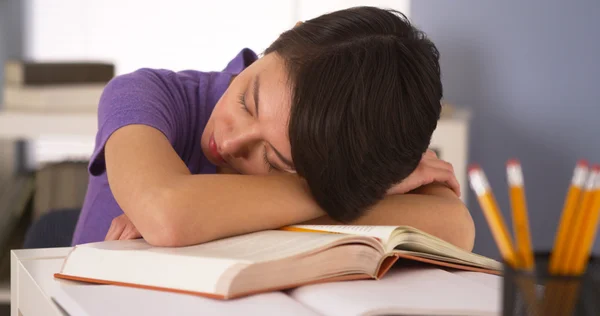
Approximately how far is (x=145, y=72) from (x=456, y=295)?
0.65 metres

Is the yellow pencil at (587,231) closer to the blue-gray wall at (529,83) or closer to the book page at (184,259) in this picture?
the book page at (184,259)

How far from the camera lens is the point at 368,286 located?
60 cm

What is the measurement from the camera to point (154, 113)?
3.19ft

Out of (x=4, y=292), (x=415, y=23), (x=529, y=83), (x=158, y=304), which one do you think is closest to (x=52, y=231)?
(x=158, y=304)

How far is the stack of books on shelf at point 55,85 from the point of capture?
1.99m

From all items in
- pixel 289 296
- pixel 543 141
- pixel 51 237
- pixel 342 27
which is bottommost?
pixel 543 141

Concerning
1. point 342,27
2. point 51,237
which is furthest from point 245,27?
point 342,27

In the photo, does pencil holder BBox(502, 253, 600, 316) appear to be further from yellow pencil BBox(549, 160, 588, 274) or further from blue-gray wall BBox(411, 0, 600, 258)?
blue-gray wall BBox(411, 0, 600, 258)

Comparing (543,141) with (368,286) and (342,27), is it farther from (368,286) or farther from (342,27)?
(368,286)

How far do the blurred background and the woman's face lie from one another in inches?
44.7

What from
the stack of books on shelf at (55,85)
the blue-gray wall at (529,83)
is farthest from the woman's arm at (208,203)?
the blue-gray wall at (529,83)

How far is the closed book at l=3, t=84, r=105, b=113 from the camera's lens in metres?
1.98

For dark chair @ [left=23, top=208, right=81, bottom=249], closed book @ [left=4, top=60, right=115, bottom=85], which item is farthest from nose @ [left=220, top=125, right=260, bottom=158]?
closed book @ [left=4, top=60, right=115, bottom=85]

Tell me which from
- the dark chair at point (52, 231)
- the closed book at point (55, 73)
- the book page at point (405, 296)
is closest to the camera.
Result: the book page at point (405, 296)
